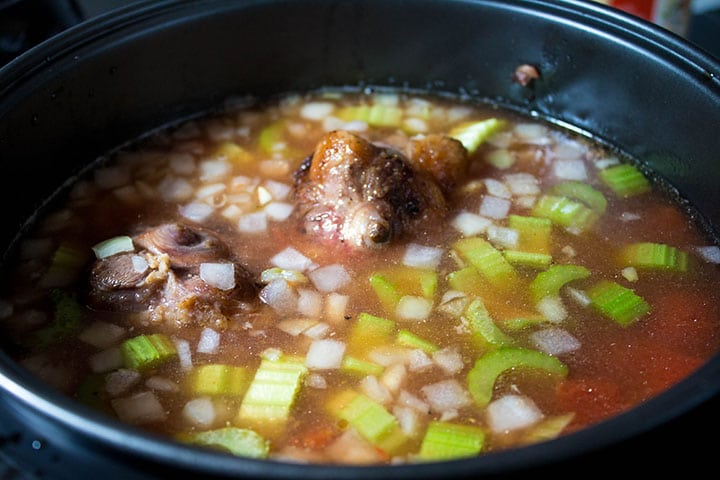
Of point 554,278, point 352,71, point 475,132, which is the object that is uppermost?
point 352,71

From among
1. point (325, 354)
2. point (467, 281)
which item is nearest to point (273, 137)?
point (467, 281)

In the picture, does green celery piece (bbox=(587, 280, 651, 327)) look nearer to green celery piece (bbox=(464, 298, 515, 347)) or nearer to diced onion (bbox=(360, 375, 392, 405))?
green celery piece (bbox=(464, 298, 515, 347))

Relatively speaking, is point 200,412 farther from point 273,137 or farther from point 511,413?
point 273,137

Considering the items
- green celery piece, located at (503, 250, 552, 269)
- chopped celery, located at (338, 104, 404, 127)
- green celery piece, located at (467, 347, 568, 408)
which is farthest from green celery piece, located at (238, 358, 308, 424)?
chopped celery, located at (338, 104, 404, 127)

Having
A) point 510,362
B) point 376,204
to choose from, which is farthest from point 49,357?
point 510,362

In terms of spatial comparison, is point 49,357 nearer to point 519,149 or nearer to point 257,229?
point 257,229
